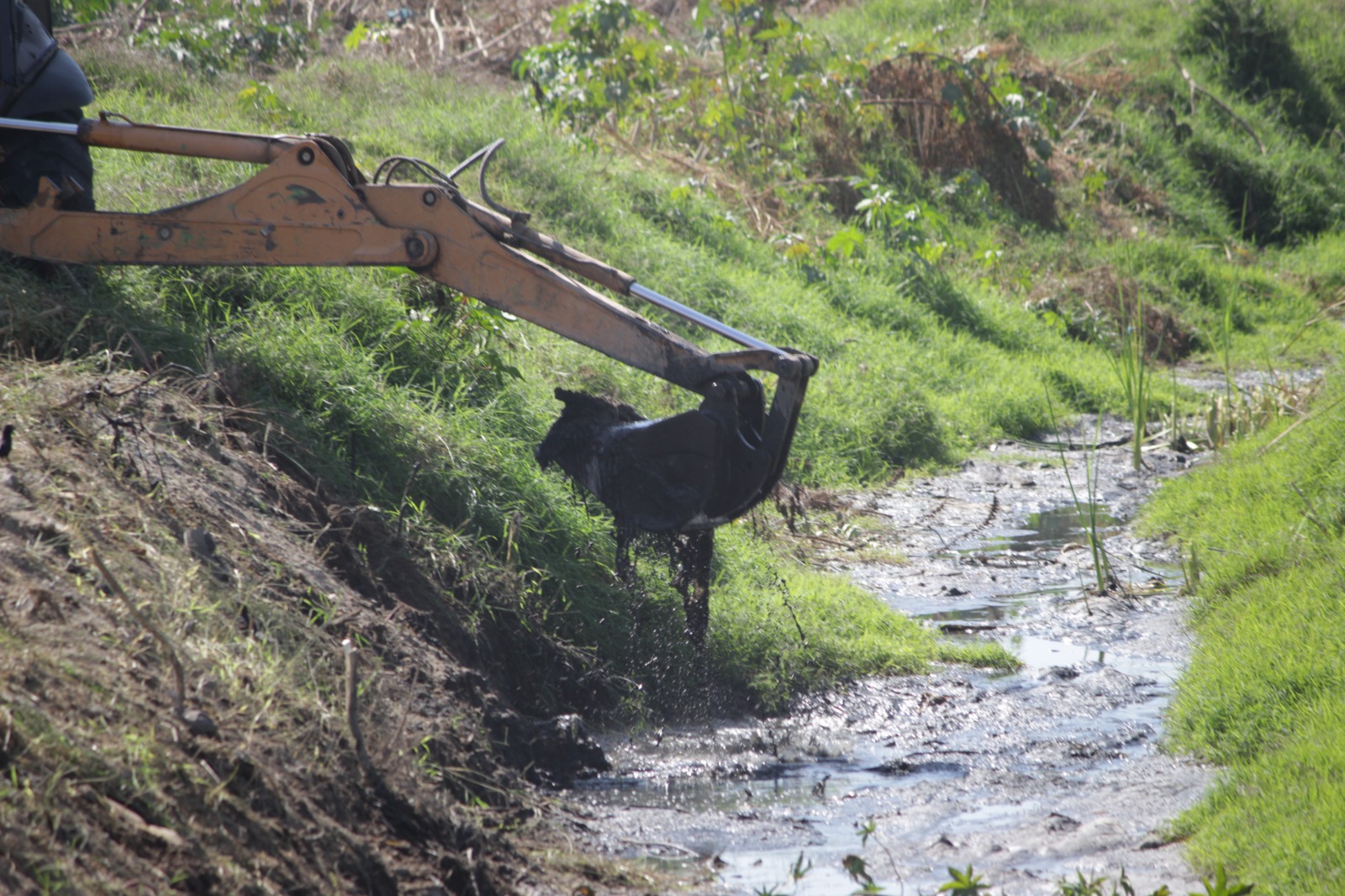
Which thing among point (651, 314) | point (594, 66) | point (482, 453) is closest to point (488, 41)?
point (594, 66)

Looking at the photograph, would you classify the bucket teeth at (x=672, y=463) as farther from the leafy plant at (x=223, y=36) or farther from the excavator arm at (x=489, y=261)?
the leafy plant at (x=223, y=36)

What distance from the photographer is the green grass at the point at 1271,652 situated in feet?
12.6

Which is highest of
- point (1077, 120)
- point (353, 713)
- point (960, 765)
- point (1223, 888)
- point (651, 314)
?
point (353, 713)

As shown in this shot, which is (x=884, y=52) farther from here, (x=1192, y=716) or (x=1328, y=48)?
(x=1192, y=716)

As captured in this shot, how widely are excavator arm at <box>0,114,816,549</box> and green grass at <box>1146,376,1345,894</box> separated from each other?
196 cm

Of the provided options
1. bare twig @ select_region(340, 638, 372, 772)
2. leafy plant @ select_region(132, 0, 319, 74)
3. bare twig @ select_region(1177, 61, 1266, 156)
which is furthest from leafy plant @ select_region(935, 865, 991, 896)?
bare twig @ select_region(1177, 61, 1266, 156)

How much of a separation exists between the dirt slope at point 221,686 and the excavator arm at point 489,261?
0.65 meters

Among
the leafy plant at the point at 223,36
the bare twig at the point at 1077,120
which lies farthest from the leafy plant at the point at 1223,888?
the bare twig at the point at 1077,120

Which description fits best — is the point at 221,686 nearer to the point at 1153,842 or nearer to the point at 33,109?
the point at 1153,842

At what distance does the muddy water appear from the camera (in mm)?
4059

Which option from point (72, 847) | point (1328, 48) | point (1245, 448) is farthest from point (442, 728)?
point (1328, 48)

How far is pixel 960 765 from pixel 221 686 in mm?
2784

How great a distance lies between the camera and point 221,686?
11.7 ft

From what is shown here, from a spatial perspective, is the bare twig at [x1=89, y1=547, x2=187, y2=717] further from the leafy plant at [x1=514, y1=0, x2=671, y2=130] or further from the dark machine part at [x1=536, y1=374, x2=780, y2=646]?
the leafy plant at [x1=514, y1=0, x2=671, y2=130]
